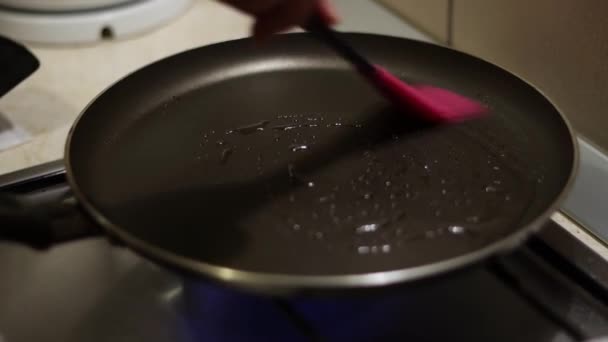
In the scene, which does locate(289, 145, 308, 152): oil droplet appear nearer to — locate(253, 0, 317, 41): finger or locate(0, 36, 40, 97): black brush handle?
locate(253, 0, 317, 41): finger

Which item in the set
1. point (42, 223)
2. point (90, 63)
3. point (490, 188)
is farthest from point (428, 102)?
point (90, 63)

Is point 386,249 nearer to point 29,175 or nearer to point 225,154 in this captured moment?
point 225,154

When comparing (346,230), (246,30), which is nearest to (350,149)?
(346,230)

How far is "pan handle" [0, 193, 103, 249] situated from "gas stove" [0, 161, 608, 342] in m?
0.12

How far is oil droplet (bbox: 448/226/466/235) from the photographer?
521mm

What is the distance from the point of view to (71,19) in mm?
902

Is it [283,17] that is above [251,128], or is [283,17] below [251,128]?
above

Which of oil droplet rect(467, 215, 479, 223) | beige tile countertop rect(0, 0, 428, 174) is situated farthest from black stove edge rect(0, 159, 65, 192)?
oil droplet rect(467, 215, 479, 223)

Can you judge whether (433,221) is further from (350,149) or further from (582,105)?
(582,105)

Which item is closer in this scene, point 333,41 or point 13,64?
point 333,41

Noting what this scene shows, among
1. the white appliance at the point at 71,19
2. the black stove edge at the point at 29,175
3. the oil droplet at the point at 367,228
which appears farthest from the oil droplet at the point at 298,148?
the white appliance at the point at 71,19

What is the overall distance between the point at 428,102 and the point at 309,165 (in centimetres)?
12

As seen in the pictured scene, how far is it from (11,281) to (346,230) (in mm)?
299

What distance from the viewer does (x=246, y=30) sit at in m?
0.95
